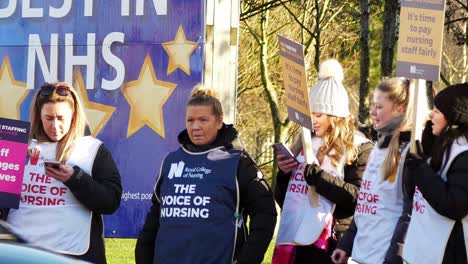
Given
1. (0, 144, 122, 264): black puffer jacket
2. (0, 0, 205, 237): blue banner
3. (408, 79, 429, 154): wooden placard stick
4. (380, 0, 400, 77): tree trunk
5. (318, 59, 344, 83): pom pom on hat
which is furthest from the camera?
(380, 0, 400, 77): tree trunk

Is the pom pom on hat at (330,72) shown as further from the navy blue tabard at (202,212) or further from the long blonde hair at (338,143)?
the navy blue tabard at (202,212)

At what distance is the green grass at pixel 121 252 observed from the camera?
46.1 ft

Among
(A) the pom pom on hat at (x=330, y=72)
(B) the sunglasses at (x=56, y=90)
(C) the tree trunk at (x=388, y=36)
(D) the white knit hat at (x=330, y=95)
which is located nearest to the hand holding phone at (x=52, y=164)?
(B) the sunglasses at (x=56, y=90)

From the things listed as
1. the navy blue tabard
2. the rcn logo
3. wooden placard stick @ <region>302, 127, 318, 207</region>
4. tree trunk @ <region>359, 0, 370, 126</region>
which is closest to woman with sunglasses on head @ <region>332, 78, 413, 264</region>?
wooden placard stick @ <region>302, 127, 318, 207</region>

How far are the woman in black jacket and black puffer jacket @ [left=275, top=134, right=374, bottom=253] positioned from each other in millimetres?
347

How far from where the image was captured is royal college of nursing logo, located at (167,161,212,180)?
654 cm

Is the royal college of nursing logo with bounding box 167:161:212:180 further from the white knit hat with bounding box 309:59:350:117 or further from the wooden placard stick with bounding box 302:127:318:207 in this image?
the white knit hat with bounding box 309:59:350:117

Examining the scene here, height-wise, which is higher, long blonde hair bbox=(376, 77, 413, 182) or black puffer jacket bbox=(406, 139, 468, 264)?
long blonde hair bbox=(376, 77, 413, 182)

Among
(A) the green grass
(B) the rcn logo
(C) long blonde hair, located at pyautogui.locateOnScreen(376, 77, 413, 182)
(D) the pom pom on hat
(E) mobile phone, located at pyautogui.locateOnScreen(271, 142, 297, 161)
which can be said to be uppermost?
(D) the pom pom on hat

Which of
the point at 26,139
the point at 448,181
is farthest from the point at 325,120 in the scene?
the point at 26,139

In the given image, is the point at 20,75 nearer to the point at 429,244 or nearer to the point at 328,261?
the point at 328,261

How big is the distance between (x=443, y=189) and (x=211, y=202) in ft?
4.50

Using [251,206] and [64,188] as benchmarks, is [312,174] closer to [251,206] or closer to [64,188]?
[251,206]

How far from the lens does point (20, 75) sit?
8758 mm
